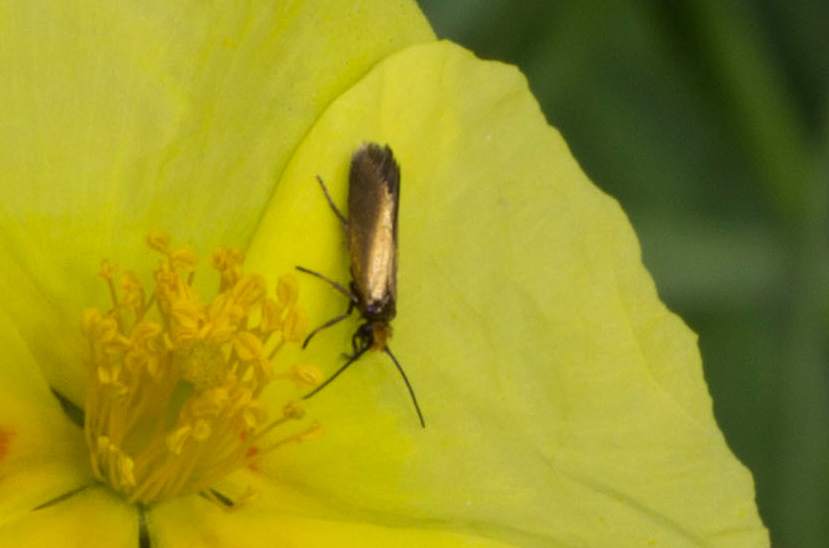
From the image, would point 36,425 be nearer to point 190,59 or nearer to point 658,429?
point 190,59

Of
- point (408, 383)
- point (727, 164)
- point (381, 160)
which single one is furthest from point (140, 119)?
point (727, 164)

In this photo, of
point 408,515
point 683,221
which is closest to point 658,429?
point 408,515

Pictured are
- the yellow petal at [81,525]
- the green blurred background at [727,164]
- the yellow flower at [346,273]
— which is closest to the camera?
the yellow petal at [81,525]

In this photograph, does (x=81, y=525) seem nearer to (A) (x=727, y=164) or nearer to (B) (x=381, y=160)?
(B) (x=381, y=160)

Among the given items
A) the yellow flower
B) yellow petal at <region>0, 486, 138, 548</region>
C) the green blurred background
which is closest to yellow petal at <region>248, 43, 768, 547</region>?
the yellow flower

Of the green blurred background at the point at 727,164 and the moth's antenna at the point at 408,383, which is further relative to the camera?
the green blurred background at the point at 727,164

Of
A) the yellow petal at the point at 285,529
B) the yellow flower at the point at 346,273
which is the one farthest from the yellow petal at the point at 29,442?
the yellow petal at the point at 285,529

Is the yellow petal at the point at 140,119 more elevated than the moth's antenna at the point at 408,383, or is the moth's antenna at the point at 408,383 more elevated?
the yellow petal at the point at 140,119

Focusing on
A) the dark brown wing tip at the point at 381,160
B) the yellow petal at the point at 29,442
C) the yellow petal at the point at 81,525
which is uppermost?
the dark brown wing tip at the point at 381,160

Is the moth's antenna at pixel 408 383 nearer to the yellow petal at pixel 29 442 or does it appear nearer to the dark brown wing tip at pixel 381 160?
the dark brown wing tip at pixel 381 160
